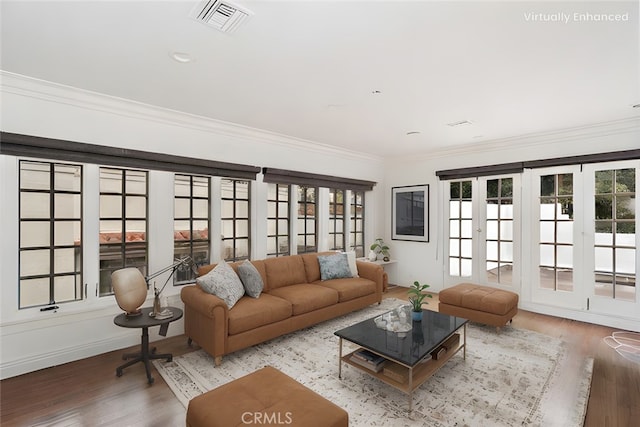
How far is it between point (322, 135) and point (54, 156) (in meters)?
3.16

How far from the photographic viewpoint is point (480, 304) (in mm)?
3832

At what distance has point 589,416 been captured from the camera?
229 centimetres

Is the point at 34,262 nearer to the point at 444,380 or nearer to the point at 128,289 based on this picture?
the point at 128,289

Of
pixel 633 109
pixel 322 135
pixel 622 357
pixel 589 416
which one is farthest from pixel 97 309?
pixel 633 109

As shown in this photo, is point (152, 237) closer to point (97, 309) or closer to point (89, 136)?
point (97, 309)

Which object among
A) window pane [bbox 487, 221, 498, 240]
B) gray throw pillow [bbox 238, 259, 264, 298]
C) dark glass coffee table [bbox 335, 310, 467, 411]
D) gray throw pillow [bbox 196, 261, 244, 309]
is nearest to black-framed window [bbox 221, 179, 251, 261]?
gray throw pillow [bbox 238, 259, 264, 298]

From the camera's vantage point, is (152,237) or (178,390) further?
(152,237)

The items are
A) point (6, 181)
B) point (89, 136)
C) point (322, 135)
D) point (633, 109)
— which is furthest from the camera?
point (322, 135)

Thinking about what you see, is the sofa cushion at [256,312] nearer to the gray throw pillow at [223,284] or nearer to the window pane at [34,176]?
the gray throw pillow at [223,284]

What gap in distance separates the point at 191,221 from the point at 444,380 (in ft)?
10.7

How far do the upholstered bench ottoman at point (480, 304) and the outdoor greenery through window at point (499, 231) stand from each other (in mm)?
1086

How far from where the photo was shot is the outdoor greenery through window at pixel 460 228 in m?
5.43

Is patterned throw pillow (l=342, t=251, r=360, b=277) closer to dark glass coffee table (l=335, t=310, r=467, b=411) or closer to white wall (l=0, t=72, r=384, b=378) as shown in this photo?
dark glass coffee table (l=335, t=310, r=467, b=411)

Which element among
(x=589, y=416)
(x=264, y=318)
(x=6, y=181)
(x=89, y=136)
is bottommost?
(x=589, y=416)
